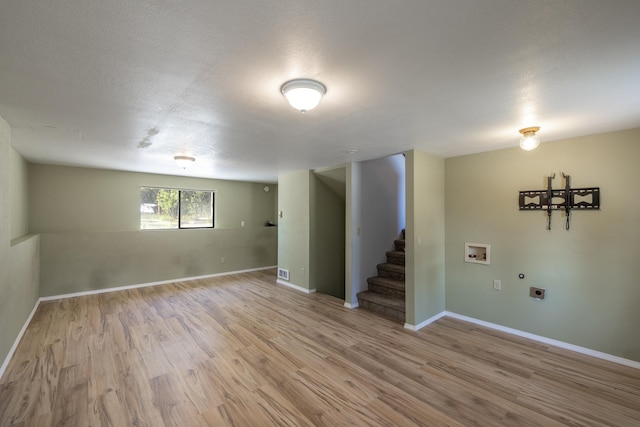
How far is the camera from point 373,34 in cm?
128

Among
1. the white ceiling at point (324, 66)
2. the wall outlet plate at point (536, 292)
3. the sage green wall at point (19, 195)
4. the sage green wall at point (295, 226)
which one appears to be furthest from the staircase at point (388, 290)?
the sage green wall at point (19, 195)

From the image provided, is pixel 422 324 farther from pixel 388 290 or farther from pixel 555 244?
pixel 555 244

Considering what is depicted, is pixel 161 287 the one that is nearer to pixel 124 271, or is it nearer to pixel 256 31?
pixel 124 271

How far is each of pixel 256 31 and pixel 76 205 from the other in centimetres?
581

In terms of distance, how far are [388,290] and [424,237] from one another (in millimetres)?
1181

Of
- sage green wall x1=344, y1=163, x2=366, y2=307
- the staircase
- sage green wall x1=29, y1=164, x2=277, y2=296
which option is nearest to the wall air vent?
sage green wall x1=29, y1=164, x2=277, y2=296

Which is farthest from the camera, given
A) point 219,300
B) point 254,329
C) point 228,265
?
point 228,265

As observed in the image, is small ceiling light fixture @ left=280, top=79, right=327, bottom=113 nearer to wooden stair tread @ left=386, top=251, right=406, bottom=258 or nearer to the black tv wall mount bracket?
the black tv wall mount bracket

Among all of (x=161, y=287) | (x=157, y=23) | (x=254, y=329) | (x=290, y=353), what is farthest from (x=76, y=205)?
(x=157, y=23)

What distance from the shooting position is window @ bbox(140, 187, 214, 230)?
5.88 metres

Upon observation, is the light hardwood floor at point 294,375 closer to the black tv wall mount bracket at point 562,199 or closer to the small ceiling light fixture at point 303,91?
the black tv wall mount bracket at point 562,199

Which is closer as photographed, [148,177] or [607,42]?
[607,42]

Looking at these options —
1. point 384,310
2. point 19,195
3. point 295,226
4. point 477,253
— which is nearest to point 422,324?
point 384,310

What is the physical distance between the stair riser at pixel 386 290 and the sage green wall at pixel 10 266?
4.42 meters
